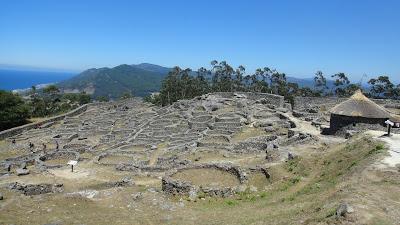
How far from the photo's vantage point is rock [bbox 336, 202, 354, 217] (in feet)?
45.1

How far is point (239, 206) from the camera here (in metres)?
21.3

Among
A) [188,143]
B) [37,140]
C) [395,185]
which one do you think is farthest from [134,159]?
[395,185]

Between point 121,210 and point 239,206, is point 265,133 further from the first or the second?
point 121,210

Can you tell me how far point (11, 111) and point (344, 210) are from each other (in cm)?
6647

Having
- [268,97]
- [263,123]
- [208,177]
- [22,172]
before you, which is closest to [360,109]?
[263,123]

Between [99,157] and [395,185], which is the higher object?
[395,185]

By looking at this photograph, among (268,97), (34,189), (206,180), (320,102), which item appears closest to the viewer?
(34,189)

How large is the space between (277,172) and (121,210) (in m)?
9.88

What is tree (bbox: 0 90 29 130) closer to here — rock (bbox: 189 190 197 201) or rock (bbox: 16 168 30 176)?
rock (bbox: 16 168 30 176)

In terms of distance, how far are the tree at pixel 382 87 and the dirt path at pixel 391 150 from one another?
74787 mm

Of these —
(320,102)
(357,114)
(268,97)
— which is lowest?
(320,102)

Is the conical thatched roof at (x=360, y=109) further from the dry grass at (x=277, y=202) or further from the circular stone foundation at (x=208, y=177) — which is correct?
the circular stone foundation at (x=208, y=177)

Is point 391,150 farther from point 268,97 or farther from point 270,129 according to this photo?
point 268,97

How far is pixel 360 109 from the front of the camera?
36.4 meters
